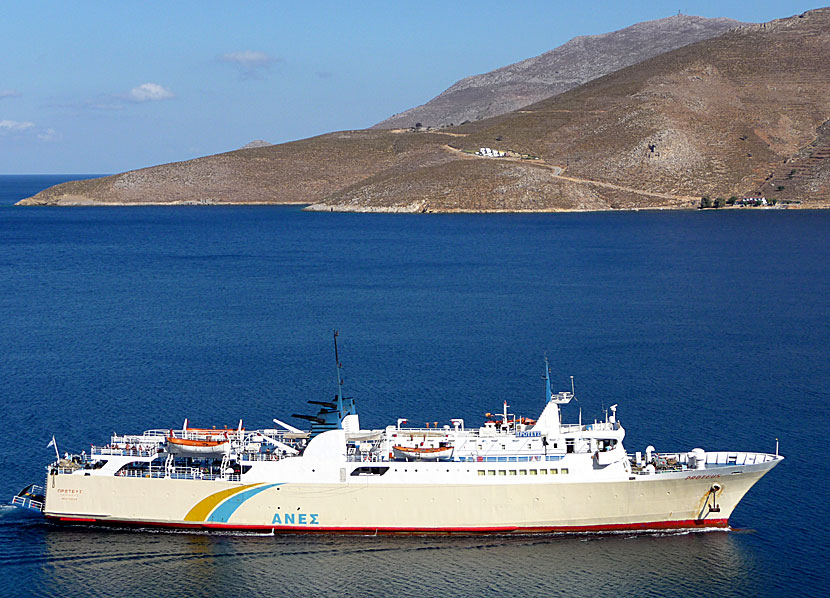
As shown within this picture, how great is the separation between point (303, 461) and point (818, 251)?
111373 mm

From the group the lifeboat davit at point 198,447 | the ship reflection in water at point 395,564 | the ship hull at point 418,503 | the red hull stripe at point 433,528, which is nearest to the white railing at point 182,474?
the ship hull at point 418,503

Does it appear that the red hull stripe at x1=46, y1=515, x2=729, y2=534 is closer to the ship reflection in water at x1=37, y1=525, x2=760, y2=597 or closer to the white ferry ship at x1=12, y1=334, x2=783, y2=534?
the white ferry ship at x1=12, y1=334, x2=783, y2=534

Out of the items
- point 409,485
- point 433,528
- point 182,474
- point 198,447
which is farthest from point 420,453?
point 182,474

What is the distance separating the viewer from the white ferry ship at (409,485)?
141ft

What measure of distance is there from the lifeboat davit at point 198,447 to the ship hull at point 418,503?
1322 millimetres

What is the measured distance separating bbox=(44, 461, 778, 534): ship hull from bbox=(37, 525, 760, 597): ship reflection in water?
0.61m

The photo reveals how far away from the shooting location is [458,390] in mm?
64562

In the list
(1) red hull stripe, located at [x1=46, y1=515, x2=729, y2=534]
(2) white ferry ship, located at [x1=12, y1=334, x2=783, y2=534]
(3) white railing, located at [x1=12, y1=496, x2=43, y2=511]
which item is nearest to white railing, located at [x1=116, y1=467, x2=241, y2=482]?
(2) white ferry ship, located at [x1=12, y1=334, x2=783, y2=534]

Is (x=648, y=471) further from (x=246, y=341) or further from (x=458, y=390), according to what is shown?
(x=246, y=341)

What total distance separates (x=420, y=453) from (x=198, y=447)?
930cm

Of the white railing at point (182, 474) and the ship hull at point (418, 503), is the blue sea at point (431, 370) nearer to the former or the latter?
the ship hull at point (418, 503)

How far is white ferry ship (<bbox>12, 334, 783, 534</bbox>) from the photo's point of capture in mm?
43000

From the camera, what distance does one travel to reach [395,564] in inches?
1612

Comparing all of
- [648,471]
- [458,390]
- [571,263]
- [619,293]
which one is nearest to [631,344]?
[458,390]
